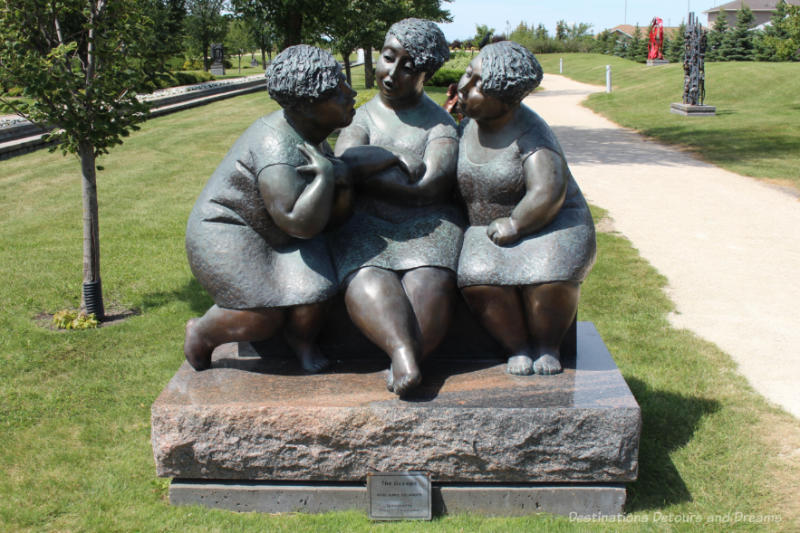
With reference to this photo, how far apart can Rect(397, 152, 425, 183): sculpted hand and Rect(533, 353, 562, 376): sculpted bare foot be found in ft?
3.33

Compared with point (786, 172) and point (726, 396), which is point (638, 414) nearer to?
point (726, 396)

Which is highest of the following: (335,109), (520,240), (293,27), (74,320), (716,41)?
(716,41)

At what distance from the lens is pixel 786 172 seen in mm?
11812

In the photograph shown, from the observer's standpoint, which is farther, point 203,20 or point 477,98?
point 203,20

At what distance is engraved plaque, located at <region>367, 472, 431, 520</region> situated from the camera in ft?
10.3

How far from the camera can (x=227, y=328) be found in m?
3.32

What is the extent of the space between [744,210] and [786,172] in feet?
10.2

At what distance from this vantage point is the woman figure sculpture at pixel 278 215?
10.2 feet

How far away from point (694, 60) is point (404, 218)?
1796cm

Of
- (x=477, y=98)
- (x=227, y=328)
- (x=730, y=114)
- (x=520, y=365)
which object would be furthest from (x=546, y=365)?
(x=730, y=114)

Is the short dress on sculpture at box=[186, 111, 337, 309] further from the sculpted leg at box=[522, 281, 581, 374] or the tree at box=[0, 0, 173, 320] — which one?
the tree at box=[0, 0, 173, 320]

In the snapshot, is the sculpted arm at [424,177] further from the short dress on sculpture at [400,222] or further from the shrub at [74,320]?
the shrub at [74,320]

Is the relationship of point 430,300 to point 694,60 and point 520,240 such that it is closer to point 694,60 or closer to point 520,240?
point 520,240

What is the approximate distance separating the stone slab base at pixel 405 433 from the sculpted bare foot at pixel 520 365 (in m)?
0.11
